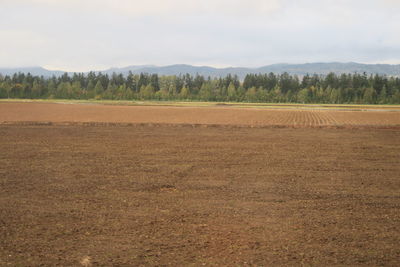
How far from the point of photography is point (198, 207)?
1017cm

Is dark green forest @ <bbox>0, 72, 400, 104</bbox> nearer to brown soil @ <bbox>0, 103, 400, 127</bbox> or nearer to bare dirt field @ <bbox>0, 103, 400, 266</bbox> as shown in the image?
brown soil @ <bbox>0, 103, 400, 127</bbox>

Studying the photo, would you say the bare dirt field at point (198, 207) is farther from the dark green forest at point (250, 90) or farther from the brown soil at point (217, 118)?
the dark green forest at point (250, 90)

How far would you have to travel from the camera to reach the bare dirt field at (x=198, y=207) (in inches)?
291

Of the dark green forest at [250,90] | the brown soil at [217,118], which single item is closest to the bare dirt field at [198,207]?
the brown soil at [217,118]

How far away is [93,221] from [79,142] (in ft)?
46.8

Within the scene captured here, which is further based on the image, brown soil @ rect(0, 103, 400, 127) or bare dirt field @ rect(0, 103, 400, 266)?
brown soil @ rect(0, 103, 400, 127)

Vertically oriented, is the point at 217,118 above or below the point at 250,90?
below

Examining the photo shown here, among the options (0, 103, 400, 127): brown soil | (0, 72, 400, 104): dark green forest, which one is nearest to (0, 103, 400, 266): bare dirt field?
(0, 103, 400, 127): brown soil

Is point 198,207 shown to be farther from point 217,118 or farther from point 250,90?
point 250,90

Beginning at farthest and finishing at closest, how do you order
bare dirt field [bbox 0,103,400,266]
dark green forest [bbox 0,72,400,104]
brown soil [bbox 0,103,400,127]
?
dark green forest [bbox 0,72,400,104]
brown soil [bbox 0,103,400,127]
bare dirt field [bbox 0,103,400,266]

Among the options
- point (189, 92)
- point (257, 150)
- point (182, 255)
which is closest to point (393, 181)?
point (257, 150)

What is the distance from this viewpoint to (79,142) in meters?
22.7

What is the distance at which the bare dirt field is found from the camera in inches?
291

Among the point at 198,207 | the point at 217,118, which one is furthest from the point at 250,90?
the point at 198,207
